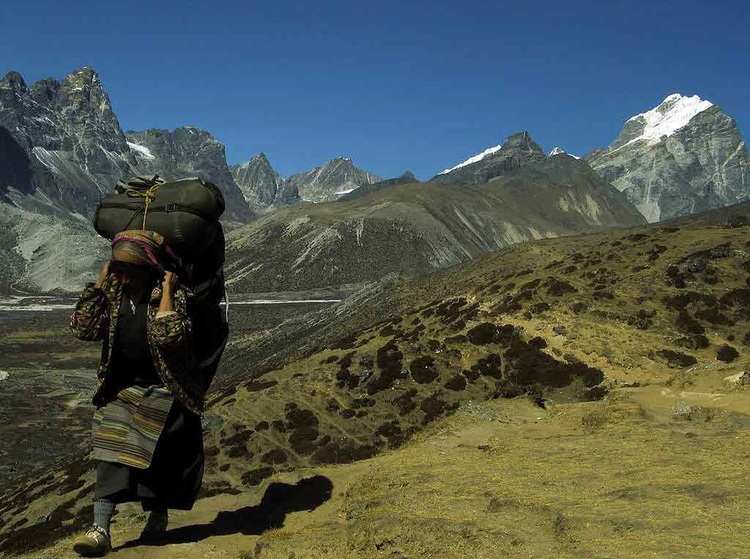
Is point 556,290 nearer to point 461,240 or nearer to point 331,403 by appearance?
point 331,403

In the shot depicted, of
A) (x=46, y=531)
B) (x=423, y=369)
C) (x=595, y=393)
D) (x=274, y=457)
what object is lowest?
(x=46, y=531)

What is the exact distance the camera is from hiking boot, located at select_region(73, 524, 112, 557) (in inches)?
319

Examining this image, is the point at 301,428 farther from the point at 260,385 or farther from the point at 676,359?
the point at 676,359

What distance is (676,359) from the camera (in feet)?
86.3

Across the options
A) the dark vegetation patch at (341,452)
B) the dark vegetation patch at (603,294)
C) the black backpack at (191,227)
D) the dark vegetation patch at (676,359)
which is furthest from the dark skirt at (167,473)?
the dark vegetation patch at (603,294)

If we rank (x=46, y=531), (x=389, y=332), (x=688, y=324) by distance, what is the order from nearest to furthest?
(x=46, y=531) → (x=688, y=324) → (x=389, y=332)

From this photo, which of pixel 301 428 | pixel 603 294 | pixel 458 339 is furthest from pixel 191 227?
pixel 603 294

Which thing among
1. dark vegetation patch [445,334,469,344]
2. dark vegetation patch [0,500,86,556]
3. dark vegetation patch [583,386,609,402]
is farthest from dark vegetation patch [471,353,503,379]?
dark vegetation patch [0,500,86,556]

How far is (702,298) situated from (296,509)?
2589cm

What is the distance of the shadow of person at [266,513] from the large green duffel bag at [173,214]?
4324mm

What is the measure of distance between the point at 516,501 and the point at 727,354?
19765 mm

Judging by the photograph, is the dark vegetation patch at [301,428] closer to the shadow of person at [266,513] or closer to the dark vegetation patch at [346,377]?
the dark vegetation patch at [346,377]

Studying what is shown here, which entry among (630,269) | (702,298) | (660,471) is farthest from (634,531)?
(630,269)

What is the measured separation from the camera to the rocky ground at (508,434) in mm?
9078
